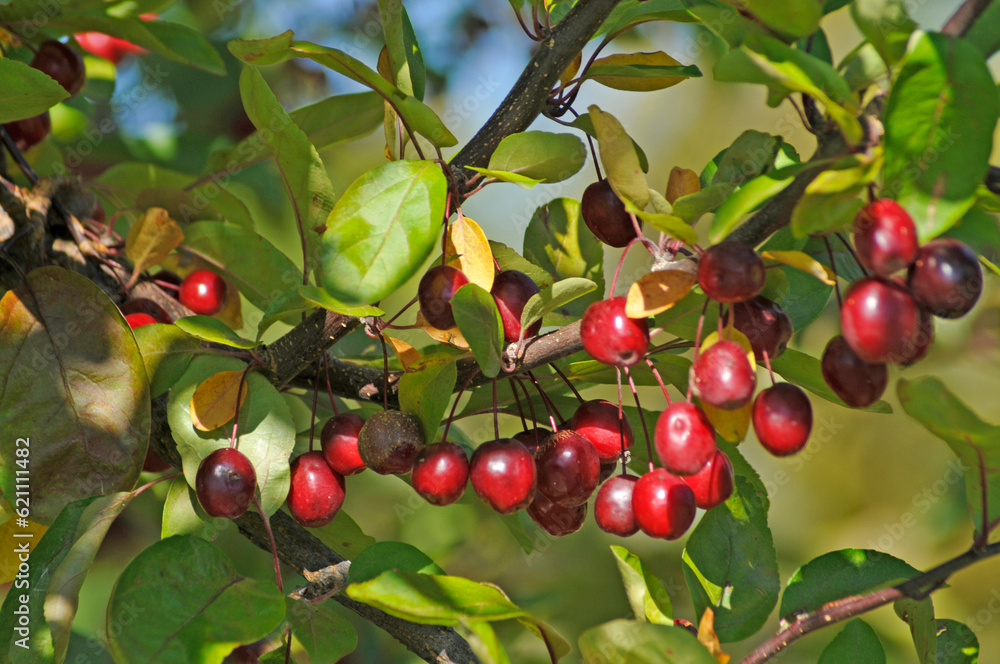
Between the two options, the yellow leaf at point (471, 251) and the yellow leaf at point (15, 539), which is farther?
the yellow leaf at point (15, 539)

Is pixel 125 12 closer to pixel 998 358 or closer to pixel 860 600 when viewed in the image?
pixel 860 600

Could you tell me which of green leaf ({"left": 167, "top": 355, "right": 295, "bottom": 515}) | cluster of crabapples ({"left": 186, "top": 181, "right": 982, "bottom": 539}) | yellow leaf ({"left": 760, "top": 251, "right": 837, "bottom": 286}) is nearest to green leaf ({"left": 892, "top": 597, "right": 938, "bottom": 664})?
cluster of crabapples ({"left": 186, "top": 181, "right": 982, "bottom": 539})

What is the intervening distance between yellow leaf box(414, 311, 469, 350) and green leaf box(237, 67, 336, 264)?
0.11 meters

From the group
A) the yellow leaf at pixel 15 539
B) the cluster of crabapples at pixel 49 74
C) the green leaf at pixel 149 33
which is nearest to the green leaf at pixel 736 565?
the yellow leaf at pixel 15 539

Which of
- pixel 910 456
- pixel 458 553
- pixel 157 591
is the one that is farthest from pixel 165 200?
pixel 910 456

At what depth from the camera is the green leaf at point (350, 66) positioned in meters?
0.56

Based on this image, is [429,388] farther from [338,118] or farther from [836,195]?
[338,118]

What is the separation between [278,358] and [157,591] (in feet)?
0.75

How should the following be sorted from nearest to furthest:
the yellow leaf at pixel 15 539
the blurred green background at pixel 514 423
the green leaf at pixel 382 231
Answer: the green leaf at pixel 382 231 → the yellow leaf at pixel 15 539 → the blurred green background at pixel 514 423

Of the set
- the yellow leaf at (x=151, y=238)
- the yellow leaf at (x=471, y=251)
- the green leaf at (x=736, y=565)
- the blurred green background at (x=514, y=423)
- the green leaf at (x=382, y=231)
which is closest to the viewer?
the green leaf at (x=382, y=231)

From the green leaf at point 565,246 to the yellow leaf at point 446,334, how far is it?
7.7 inches

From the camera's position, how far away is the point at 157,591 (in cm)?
62

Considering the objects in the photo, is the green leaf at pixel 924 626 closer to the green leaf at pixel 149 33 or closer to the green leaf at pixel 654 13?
the green leaf at pixel 654 13

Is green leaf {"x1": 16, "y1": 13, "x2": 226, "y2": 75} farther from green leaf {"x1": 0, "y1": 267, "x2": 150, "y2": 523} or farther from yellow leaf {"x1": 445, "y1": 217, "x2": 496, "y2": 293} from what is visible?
yellow leaf {"x1": 445, "y1": 217, "x2": 496, "y2": 293}
